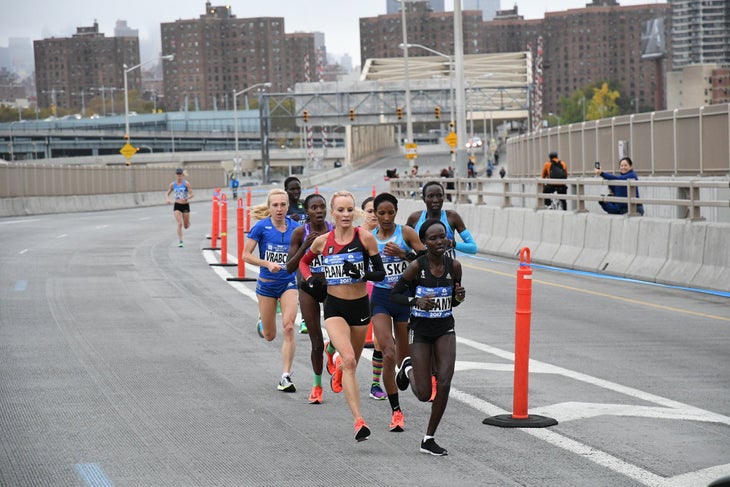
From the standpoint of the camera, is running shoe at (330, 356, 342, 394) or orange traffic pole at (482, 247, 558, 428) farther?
running shoe at (330, 356, 342, 394)

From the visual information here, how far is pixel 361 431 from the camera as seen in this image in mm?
8594

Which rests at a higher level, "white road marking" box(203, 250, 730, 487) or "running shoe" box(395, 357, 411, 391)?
"running shoe" box(395, 357, 411, 391)

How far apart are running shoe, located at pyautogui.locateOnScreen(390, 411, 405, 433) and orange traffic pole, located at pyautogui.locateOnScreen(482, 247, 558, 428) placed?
0.69 metres

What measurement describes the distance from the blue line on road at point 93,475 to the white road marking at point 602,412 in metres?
3.11

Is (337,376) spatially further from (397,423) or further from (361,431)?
(361,431)

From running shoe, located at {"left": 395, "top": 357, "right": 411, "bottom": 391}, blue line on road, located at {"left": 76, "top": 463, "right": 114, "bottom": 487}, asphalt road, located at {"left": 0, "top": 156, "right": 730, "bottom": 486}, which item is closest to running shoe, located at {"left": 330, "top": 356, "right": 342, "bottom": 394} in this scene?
asphalt road, located at {"left": 0, "top": 156, "right": 730, "bottom": 486}

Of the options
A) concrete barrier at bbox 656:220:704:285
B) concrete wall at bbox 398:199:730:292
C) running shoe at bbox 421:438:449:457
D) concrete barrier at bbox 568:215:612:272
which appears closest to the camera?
running shoe at bbox 421:438:449:457

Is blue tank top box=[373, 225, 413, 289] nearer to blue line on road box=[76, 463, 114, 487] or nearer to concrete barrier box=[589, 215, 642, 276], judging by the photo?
blue line on road box=[76, 463, 114, 487]

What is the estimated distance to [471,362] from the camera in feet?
40.5

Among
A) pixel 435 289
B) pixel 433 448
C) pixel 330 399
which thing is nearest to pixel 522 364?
pixel 435 289

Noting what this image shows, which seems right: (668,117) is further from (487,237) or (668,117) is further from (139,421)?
(139,421)

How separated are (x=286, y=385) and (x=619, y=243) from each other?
40.9ft

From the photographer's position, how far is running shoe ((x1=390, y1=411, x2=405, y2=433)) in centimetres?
903

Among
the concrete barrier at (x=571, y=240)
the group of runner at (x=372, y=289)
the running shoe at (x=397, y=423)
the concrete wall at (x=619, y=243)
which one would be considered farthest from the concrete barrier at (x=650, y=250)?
the running shoe at (x=397, y=423)
